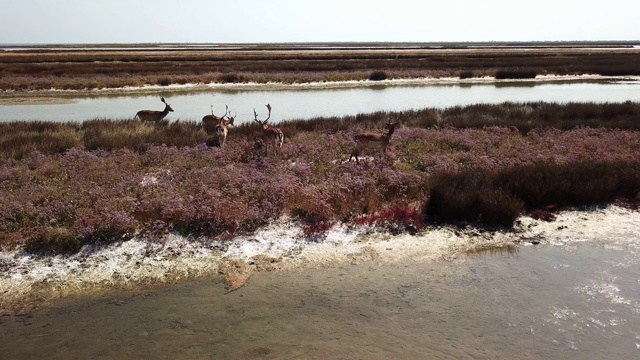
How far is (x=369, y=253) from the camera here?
28.6ft

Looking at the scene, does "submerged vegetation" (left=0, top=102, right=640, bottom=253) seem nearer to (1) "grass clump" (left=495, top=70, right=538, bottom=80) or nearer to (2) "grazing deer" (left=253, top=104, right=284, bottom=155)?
(2) "grazing deer" (left=253, top=104, right=284, bottom=155)

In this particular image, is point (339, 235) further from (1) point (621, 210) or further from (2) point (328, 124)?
(2) point (328, 124)

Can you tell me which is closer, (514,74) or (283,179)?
(283,179)

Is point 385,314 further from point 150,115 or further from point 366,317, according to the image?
point 150,115

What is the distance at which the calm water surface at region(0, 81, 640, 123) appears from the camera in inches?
976

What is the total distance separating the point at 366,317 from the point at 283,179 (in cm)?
557

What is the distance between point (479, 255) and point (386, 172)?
4.17 metres

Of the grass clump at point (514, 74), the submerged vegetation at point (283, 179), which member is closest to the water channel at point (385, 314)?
the submerged vegetation at point (283, 179)

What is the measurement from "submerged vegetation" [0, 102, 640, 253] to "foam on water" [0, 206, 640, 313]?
1.29ft

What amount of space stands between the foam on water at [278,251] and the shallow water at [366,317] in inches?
16.1

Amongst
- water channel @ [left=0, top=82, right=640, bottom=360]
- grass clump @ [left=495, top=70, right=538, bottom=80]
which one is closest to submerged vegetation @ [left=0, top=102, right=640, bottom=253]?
water channel @ [left=0, top=82, right=640, bottom=360]

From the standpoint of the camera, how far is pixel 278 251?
344 inches

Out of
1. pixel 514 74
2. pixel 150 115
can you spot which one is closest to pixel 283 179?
pixel 150 115

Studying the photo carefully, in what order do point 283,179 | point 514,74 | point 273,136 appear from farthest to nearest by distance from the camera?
point 514,74 < point 273,136 < point 283,179
